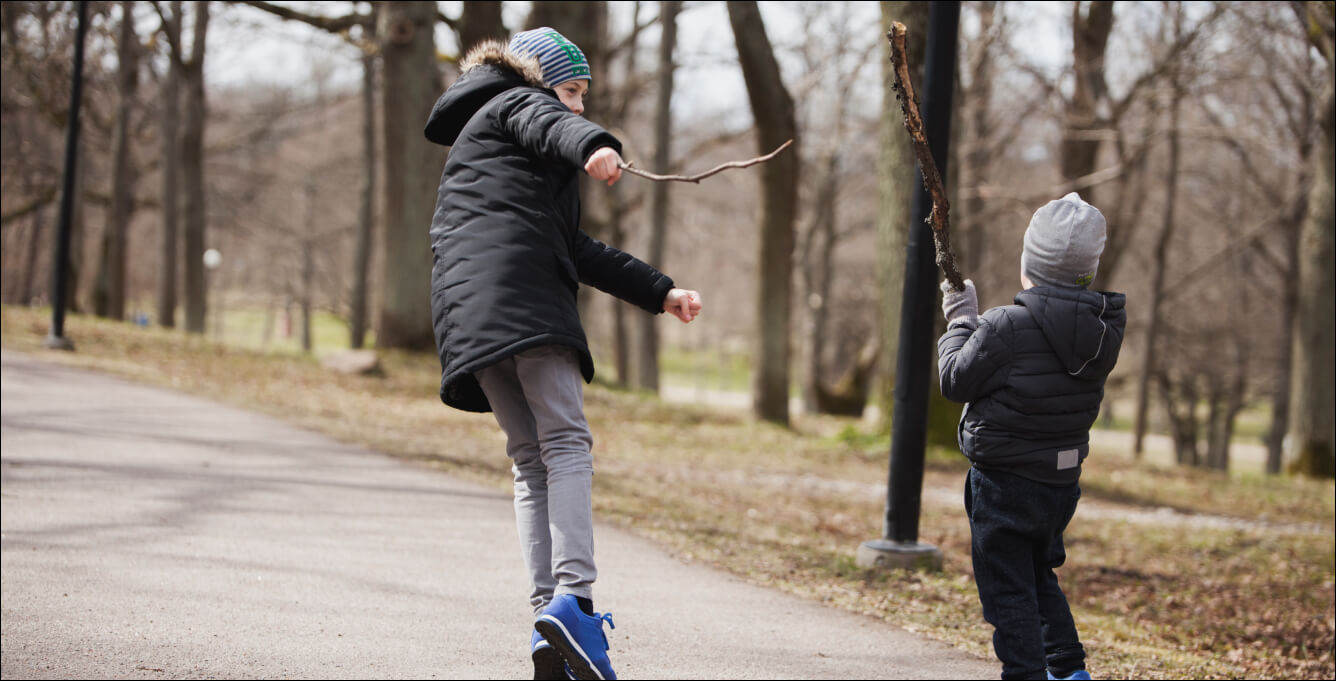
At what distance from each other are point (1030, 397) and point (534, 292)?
1515 mm

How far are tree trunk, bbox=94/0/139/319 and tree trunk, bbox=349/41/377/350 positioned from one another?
444 centimetres

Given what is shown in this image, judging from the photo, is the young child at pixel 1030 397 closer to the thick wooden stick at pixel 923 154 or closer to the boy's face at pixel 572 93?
the thick wooden stick at pixel 923 154

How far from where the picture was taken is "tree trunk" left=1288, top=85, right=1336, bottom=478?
48.5 feet

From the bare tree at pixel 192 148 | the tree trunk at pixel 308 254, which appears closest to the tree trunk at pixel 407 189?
the bare tree at pixel 192 148

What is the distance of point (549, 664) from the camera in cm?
320

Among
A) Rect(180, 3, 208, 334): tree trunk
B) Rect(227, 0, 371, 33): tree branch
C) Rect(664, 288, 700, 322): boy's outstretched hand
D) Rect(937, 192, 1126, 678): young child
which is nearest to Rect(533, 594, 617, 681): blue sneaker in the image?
Rect(664, 288, 700, 322): boy's outstretched hand

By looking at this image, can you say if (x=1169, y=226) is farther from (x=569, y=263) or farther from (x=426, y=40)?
(x=569, y=263)

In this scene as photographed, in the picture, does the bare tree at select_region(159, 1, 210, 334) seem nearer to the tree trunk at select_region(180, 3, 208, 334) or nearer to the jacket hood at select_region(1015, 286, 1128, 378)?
the tree trunk at select_region(180, 3, 208, 334)

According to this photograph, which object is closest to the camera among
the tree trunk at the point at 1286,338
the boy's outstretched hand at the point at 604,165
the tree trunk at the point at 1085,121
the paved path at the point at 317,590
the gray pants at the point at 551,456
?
the boy's outstretched hand at the point at 604,165

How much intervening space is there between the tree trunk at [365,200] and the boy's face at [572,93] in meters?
21.6

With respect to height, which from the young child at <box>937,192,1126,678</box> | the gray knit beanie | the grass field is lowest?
the grass field

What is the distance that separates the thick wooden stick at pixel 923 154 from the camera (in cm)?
340

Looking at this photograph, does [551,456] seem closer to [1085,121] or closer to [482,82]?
[482,82]

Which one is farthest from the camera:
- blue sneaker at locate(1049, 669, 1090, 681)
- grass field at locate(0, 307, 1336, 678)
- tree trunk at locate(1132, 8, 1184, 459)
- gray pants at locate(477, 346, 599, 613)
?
tree trunk at locate(1132, 8, 1184, 459)
